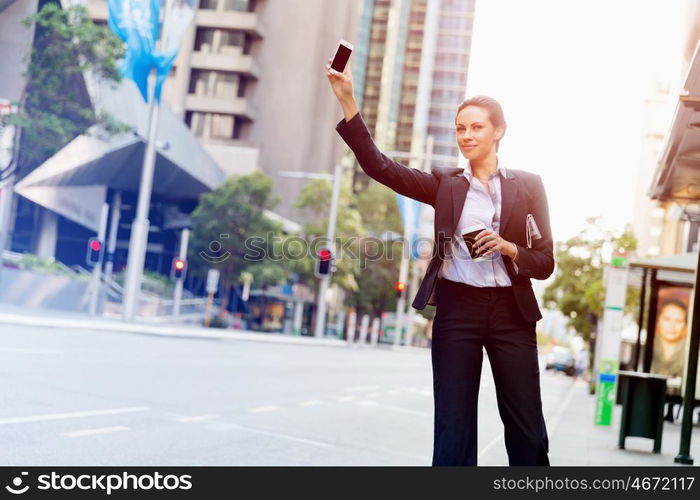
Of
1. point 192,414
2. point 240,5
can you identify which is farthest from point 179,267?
point 192,414

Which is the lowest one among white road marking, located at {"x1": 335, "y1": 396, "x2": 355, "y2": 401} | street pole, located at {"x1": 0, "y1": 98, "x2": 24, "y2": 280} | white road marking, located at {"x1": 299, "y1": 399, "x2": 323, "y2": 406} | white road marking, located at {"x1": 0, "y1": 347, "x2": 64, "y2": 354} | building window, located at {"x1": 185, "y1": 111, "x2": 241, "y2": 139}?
white road marking, located at {"x1": 335, "y1": 396, "x2": 355, "y2": 401}

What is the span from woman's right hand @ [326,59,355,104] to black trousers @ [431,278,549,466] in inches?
29.2

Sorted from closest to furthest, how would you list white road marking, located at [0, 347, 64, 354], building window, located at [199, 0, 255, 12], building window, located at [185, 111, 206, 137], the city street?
the city street < white road marking, located at [0, 347, 64, 354] < building window, located at [185, 111, 206, 137] < building window, located at [199, 0, 255, 12]

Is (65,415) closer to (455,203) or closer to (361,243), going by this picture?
(455,203)

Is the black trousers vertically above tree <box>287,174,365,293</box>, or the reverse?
tree <box>287,174,365,293</box>

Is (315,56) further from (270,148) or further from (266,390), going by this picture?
(266,390)

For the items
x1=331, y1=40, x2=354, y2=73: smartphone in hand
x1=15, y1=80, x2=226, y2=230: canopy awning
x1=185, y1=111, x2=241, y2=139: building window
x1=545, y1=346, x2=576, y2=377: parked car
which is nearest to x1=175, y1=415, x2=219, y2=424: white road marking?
x1=331, y1=40, x2=354, y2=73: smartphone in hand

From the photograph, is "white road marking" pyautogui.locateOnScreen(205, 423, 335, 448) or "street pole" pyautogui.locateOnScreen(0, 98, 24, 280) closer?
"white road marking" pyautogui.locateOnScreen(205, 423, 335, 448)

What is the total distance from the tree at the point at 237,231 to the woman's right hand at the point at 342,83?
5059 centimetres

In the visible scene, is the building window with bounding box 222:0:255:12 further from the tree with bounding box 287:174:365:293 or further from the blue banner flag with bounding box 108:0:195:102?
the blue banner flag with bounding box 108:0:195:102

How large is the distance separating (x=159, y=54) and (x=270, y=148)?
4242 centimetres

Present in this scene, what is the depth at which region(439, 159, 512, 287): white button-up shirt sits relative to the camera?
3.81 metres

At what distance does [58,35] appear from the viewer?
37.7 meters
